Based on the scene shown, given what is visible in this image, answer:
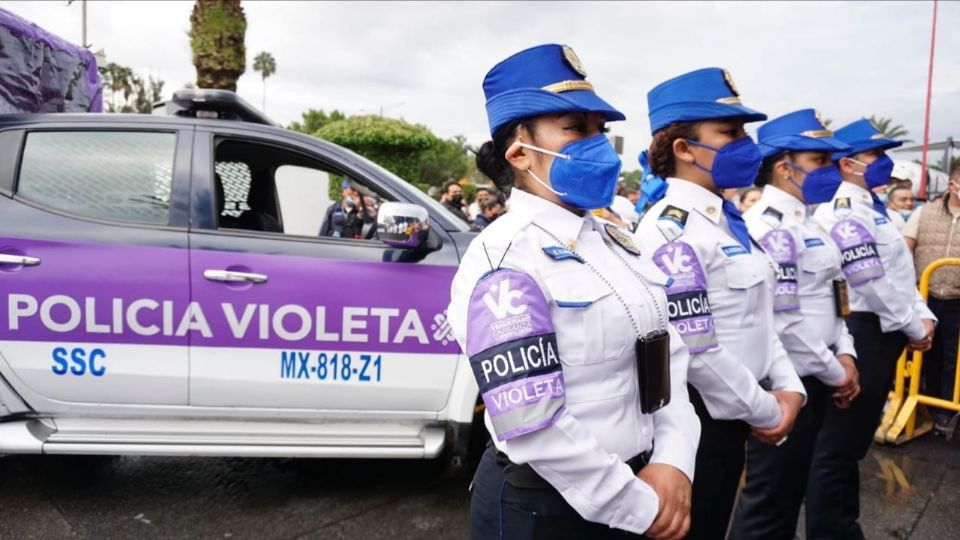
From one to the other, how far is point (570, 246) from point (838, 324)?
1794 mm

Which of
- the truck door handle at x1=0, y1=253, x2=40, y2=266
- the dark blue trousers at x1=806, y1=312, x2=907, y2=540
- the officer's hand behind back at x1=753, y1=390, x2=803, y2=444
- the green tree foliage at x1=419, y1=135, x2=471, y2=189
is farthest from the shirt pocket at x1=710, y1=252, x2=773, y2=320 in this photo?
the green tree foliage at x1=419, y1=135, x2=471, y2=189

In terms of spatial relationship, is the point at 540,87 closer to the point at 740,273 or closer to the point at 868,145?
the point at 740,273

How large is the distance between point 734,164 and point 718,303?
1.53 ft

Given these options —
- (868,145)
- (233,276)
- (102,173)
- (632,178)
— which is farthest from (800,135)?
(632,178)

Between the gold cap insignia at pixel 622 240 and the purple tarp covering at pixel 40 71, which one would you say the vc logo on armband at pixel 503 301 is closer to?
the gold cap insignia at pixel 622 240

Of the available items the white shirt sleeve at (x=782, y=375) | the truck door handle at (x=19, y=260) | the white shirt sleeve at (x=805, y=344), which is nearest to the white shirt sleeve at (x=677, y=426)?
the white shirt sleeve at (x=782, y=375)

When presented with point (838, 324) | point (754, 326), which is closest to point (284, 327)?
point (754, 326)

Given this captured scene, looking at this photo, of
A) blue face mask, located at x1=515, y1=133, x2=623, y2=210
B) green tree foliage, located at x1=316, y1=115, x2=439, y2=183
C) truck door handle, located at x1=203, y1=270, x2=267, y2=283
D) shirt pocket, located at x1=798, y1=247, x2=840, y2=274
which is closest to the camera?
blue face mask, located at x1=515, y1=133, x2=623, y2=210

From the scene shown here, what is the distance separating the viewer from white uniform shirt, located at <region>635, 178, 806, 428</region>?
5.98ft

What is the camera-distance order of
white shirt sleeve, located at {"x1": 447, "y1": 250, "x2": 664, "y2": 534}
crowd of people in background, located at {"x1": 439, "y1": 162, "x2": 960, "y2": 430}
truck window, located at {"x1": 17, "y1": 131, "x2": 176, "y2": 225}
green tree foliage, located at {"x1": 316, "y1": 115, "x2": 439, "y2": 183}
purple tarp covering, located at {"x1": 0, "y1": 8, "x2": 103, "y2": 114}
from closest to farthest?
white shirt sleeve, located at {"x1": 447, "y1": 250, "x2": 664, "y2": 534}
truck window, located at {"x1": 17, "y1": 131, "x2": 176, "y2": 225}
purple tarp covering, located at {"x1": 0, "y1": 8, "x2": 103, "y2": 114}
crowd of people in background, located at {"x1": 439, "y1": 162, "x2": 960, "y2": 430}
green tree foliage, located at {"x1": 316, "y1": 115, "x2": 439, "y2": 183}

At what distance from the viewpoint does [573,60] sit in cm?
151

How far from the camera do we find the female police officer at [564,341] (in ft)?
4.09

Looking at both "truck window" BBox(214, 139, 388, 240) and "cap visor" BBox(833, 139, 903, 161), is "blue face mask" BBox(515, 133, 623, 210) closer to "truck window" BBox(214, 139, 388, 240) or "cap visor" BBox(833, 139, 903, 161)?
"truck window" BBox(214, 139, 388, 240)

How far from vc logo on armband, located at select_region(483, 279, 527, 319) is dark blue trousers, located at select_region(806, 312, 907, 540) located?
7.11 ft
